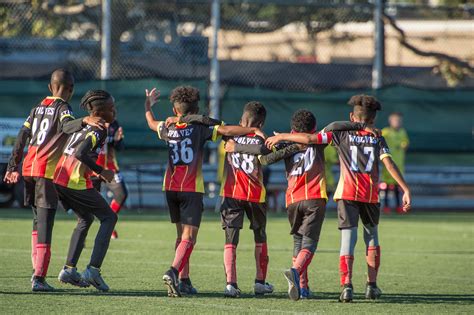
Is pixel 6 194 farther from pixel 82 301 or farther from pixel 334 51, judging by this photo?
pixel 82 301

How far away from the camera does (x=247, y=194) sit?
1059 cm

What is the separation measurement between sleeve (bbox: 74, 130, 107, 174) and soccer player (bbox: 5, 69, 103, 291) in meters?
0.24

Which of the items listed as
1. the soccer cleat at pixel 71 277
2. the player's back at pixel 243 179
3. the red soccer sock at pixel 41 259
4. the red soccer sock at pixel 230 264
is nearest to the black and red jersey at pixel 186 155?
the player's back at pixel 243 179

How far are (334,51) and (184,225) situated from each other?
46.7 feet

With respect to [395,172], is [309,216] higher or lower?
lower

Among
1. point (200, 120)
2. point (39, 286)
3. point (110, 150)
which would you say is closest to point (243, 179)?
point (200, 120)

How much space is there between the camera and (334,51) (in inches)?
939

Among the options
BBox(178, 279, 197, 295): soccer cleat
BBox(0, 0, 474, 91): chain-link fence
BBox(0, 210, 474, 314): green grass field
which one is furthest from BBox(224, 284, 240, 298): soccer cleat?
BBox(0, 0, 474, 91): chain-link fence

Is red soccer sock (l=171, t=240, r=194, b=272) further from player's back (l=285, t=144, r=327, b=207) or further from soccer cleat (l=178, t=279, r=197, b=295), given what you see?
player's back (l=285, t=144, r=327, b=207)

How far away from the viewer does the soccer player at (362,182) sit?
10.3 metres

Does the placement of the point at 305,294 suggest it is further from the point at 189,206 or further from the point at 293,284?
the point at 189,206

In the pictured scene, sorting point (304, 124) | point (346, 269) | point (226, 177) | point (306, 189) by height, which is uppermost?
point (304, 124)

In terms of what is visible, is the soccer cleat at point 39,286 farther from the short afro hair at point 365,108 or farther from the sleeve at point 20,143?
the short afro hair at point 365,108

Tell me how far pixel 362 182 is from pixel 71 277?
307 centimetres
